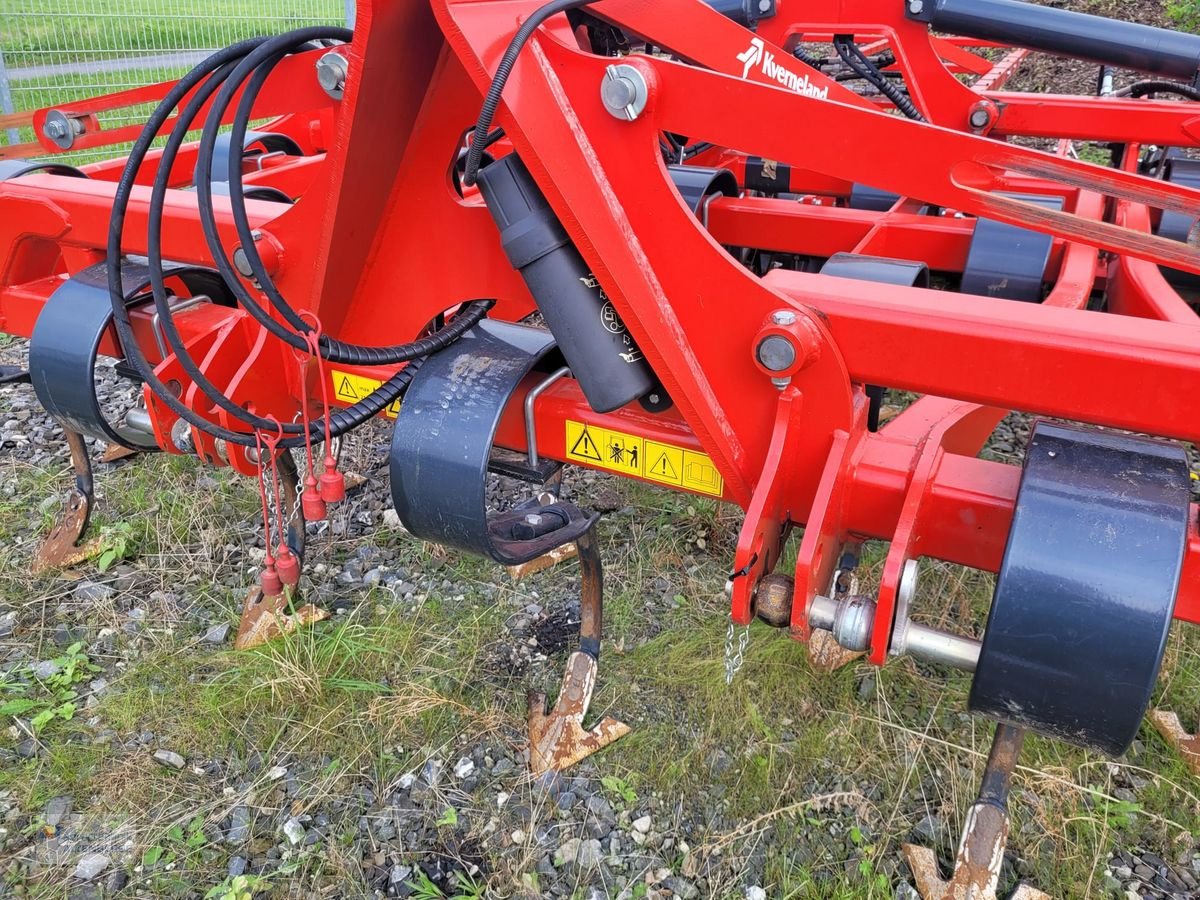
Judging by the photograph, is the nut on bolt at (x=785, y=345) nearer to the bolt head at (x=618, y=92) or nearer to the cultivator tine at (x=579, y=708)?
the bolt head at (x=618, y=92)

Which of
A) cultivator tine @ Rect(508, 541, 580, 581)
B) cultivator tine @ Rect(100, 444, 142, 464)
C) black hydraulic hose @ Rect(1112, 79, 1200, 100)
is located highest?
black hydraulic hose @ Rect(1112, 79, 1200, 100)

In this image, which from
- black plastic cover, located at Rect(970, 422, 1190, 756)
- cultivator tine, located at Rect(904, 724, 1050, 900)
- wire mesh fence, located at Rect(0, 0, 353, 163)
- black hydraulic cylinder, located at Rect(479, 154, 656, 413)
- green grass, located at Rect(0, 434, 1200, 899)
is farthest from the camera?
wire mesh fence, located at Rect(0, 0, 353, 163)

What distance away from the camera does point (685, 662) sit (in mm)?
2564

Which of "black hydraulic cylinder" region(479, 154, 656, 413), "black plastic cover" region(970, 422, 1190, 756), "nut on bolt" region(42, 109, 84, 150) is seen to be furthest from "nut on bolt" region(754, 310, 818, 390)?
"nut on bolt" region(42, 109, 84, 150)

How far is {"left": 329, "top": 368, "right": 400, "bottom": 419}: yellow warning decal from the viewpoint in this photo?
82.5 inches

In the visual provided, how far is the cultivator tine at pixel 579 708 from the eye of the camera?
2.28m

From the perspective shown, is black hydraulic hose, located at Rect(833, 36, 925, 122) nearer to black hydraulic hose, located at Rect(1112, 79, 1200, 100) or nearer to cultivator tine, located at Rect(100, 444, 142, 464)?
black hydraulic hose, located at Rect(1112, 79, 1200, 100)

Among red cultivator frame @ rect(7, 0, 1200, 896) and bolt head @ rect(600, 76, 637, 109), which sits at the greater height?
bolt head @ rect(600, 76, 637, 109)

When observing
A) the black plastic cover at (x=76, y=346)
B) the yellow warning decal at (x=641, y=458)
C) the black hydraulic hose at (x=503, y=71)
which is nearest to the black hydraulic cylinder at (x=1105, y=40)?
the black hydraulic hose at (x=503, y=71)

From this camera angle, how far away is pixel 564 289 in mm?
1620

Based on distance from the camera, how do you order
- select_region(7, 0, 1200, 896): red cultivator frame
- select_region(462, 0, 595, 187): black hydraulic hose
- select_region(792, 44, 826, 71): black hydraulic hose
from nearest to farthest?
select_region(7, 0, 1200, 896): red cultivator frame, select_region(462, 0, 595, 187): black hydraulic hose, select_region(792, 44, 826, 71): black hydraulic hose

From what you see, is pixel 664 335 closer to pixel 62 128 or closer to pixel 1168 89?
pixel 62 128

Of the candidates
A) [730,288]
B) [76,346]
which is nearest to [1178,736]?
[730,288]

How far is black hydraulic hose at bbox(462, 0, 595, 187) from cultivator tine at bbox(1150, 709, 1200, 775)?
2255 mm
